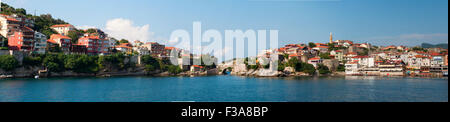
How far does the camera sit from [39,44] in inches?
578

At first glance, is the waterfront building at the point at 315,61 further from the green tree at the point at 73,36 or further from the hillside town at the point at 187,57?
the green tree at the point at 73,36

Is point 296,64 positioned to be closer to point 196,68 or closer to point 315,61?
point 315,61

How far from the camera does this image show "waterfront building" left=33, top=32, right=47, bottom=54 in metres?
14.5

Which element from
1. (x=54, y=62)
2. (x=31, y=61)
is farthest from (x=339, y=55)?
(x=31, y=61)

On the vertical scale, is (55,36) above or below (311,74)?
above

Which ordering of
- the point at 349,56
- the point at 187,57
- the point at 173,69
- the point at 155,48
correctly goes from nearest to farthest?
the point at 173,69, the point at 349,56, the point at 187,57, the point at 155,48

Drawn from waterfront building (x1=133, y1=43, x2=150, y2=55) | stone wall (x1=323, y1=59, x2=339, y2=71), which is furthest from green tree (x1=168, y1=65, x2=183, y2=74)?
stone wall (x1=323, y1=59, x2=339, y2=71)

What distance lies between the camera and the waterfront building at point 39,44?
1450cm

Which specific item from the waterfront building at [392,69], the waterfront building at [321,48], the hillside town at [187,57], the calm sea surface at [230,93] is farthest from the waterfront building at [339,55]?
the calm sea surface at [230,93]

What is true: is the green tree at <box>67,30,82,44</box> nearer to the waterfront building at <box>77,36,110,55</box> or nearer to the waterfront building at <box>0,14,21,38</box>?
the waterfront building at <box>77,36,110,55</box>

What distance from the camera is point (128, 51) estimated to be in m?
20.2
